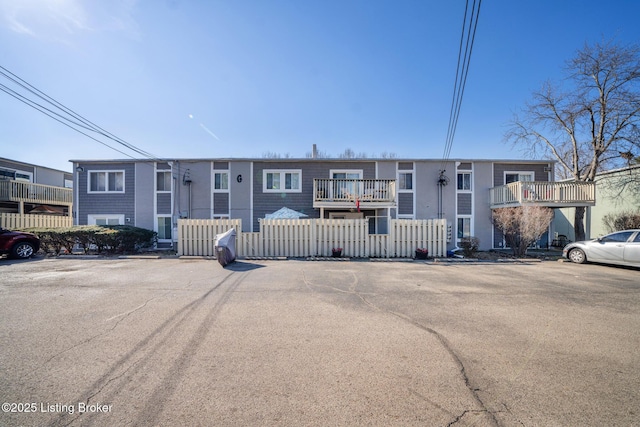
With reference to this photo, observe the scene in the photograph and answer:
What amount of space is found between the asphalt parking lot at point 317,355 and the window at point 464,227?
34.4ft

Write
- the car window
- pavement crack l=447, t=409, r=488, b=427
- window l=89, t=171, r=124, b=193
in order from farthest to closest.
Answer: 1. window l=89, t=171, r=124, b=193
2. the car window
3. pavement crack l=447, t=409, r=488, b=427

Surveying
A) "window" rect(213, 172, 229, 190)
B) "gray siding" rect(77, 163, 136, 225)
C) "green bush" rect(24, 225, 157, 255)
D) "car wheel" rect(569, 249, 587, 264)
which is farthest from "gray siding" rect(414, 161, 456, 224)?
"gray siding" rect(77, 163, 136, 225)

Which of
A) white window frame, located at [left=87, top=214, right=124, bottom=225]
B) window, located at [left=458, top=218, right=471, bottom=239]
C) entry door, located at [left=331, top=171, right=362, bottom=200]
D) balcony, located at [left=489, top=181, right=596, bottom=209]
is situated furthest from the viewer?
white window frame, located at [left=87, top=214, right=124, bottom=225]

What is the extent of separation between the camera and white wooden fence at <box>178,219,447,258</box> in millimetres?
11781

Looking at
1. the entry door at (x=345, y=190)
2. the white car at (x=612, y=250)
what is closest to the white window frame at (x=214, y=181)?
the entry door at (x=345, y=190)

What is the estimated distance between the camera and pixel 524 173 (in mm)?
16562

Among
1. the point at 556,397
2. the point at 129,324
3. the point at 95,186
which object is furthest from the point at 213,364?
the point at 95,186

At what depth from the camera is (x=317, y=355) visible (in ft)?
10.4

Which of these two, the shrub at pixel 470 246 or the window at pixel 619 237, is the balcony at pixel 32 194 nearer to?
the shrub at pixel 470 246

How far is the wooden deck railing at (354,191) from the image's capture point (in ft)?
48.0

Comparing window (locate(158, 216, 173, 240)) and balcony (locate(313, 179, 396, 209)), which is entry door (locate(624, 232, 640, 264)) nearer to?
balcony (locate(313, 179, 396, 209))

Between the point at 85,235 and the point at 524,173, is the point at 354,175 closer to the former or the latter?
the point at 524,173

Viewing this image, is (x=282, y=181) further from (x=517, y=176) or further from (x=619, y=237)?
(x=619, y=237)

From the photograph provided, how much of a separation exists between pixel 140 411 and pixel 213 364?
798 millimetres
